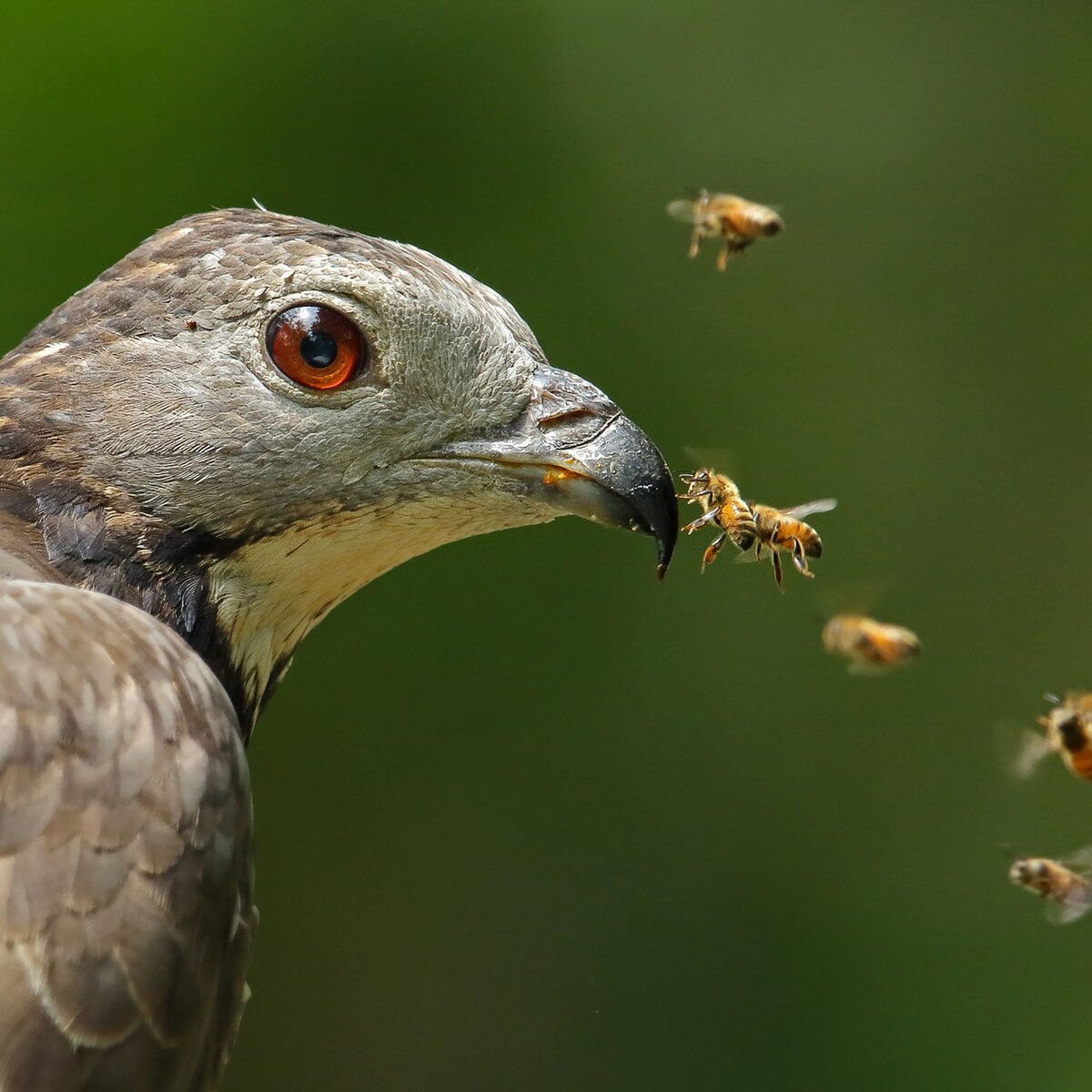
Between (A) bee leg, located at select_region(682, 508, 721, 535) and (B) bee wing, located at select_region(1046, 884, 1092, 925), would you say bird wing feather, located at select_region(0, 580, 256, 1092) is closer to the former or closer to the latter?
(A) bee leg, located at select_region(682, 508, 721, 535)

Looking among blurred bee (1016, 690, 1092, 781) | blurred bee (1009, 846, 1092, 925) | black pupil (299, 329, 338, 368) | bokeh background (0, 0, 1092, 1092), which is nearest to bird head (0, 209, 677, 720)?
black pupil (299, 329, 338, 368)

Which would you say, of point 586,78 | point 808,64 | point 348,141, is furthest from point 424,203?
point 808,64

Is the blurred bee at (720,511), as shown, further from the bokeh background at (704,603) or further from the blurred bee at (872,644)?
the bokeh background at (704,603)

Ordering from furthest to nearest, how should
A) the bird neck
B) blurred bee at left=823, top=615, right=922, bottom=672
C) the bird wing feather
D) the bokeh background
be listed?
1. the bokeh background
2. blurred bee at left=823, top=615, right=922, bottom=672
3. the bird neck
4. the bird wing feather

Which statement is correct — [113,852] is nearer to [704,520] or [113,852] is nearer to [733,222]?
[704,520]

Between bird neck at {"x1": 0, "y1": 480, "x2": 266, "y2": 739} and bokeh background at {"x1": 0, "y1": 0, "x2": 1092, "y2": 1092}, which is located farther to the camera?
bokeh background at {"x1": 0, "y1": 0, "x2": 1092, "y2": 1092}

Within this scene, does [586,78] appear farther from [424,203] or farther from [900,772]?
[900,772]
